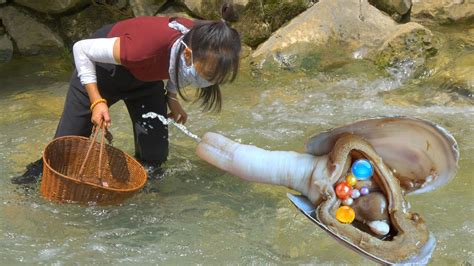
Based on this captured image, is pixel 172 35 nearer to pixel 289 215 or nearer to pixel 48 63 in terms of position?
pixel 289 215

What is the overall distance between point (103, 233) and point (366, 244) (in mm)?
1318

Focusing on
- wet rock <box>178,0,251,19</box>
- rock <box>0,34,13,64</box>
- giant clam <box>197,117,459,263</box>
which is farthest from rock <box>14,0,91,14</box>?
giant clam <box>197,117,459,263</box>

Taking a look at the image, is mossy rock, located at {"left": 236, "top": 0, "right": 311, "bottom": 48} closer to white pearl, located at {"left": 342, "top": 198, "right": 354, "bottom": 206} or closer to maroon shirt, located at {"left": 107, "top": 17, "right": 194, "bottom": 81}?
maroon shirt, located at {"left": 107, "top": 17, "right": 194, "bottom": 81}

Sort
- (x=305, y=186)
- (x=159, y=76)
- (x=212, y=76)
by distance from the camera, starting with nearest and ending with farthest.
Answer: (x=305, y=186), (x=212, y=76), (x=159, y=76)

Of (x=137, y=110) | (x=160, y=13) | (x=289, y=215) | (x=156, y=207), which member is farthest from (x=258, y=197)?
(x=160, y=13)

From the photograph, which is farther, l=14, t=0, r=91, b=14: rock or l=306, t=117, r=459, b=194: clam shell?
l=14, t=0, r=91, b=14: rock

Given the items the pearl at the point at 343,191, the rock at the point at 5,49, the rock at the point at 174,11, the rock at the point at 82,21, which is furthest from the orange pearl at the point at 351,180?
the rock at the point at 5,49

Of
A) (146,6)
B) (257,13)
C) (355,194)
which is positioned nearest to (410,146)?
(355,194)

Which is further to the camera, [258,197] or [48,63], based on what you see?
A: [48,63]

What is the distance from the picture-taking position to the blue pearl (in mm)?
2297

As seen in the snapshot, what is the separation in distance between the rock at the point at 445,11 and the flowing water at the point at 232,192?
0.57 m

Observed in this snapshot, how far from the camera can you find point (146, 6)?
18.8 ft

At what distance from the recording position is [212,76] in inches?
105

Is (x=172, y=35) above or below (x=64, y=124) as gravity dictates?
above
